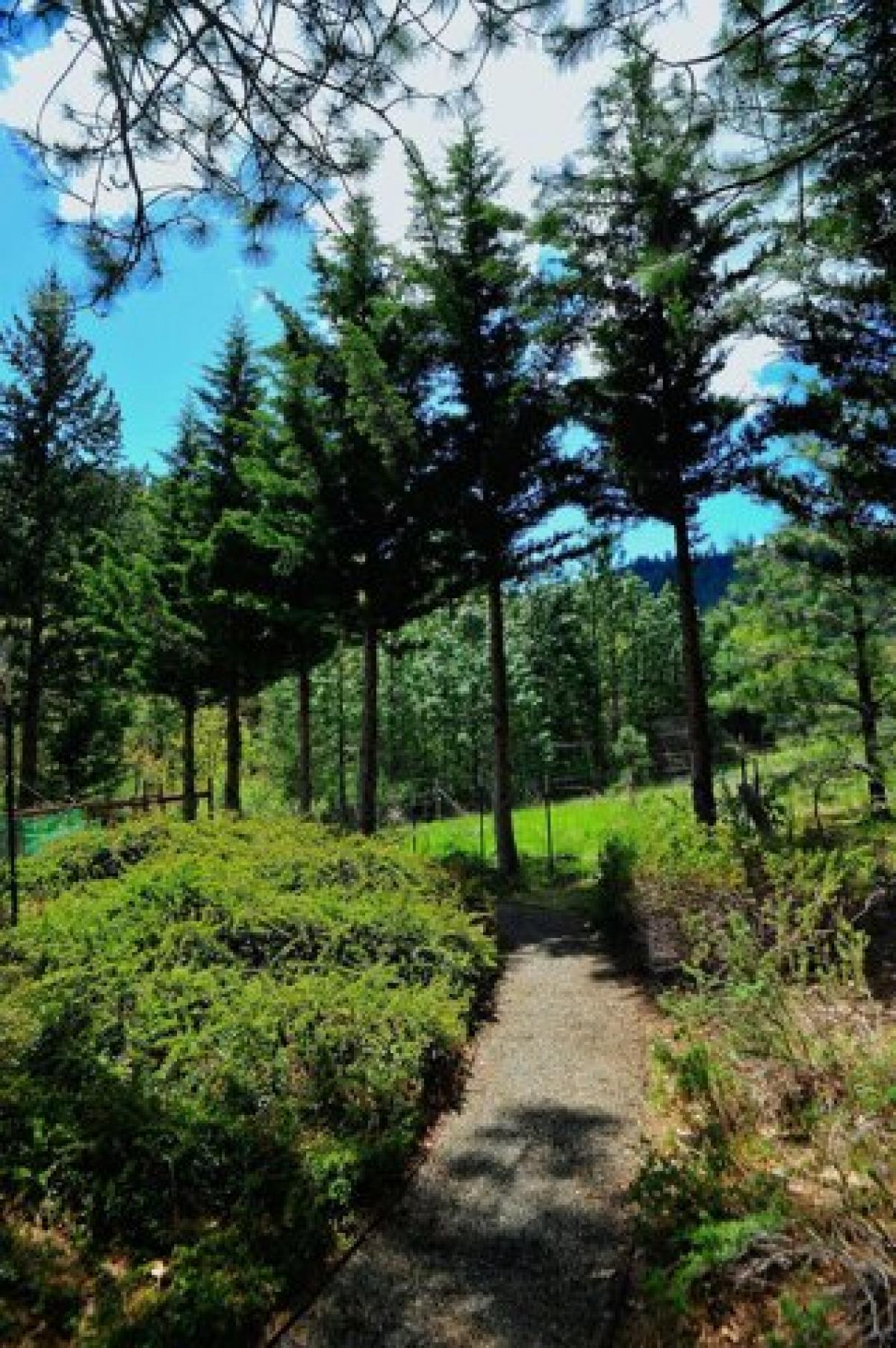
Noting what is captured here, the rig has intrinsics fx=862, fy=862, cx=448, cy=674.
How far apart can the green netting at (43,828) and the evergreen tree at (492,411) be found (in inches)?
259

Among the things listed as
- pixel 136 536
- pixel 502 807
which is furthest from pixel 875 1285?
pixel 136 536

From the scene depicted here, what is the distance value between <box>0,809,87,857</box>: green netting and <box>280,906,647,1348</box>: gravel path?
26.0ft

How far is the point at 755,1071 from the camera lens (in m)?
4.54

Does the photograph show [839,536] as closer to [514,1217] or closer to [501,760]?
[501,760]

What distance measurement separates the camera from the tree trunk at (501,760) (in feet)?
46.8

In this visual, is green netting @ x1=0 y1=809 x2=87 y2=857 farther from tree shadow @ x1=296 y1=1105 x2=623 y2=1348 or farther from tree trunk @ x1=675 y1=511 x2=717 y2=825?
tree shadow @ x1=296 y1=1105 x2=623 y2=1348

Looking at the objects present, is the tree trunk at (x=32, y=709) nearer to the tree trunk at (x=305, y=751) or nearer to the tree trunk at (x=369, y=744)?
the tree trunk at (x=305, y=751)

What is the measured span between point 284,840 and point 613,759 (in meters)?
37.9

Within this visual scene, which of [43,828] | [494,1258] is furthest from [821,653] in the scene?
[494,1258]

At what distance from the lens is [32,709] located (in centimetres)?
2042

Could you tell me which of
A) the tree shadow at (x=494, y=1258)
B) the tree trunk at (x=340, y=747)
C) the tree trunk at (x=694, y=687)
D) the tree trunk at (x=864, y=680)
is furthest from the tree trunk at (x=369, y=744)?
the tree trunk at (x=340, y=747)

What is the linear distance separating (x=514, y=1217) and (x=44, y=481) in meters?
21.0

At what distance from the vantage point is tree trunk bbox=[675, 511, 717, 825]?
11.6m

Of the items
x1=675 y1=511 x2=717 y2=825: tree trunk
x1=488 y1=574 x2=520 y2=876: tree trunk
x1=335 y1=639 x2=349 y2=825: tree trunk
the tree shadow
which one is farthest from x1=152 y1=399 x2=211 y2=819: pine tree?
the tree shadow
